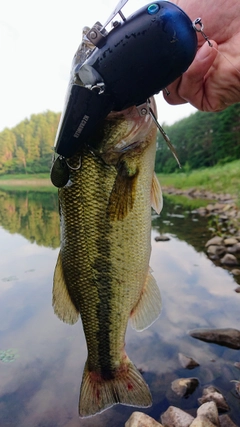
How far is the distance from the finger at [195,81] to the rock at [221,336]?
3835 mm

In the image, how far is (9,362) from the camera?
5238 millimetres

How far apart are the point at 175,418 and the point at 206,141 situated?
46248mm

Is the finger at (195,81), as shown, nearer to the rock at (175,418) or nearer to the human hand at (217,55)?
the human hand at (217,55)

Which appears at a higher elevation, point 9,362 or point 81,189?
point 81,189

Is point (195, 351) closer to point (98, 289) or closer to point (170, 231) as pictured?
point (98, 289)

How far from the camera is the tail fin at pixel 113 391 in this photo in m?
2.65

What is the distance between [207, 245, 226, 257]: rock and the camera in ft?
31.9

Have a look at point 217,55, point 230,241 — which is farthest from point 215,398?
point 230,241

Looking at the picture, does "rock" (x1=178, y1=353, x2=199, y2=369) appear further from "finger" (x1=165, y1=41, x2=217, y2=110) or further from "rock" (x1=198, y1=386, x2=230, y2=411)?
"finger" (x1=165, y1=41, x2=217, y2=110)

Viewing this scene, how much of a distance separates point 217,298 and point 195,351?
1.84 m

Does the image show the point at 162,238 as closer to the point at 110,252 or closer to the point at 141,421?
the point at 141,421

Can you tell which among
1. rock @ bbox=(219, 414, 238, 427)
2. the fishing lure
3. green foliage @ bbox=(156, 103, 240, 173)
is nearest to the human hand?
the fishing lure

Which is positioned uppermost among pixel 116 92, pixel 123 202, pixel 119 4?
pixel 119 4

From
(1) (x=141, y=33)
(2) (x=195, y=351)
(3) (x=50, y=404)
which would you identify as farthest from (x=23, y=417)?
(1) (x=141, y=33)
